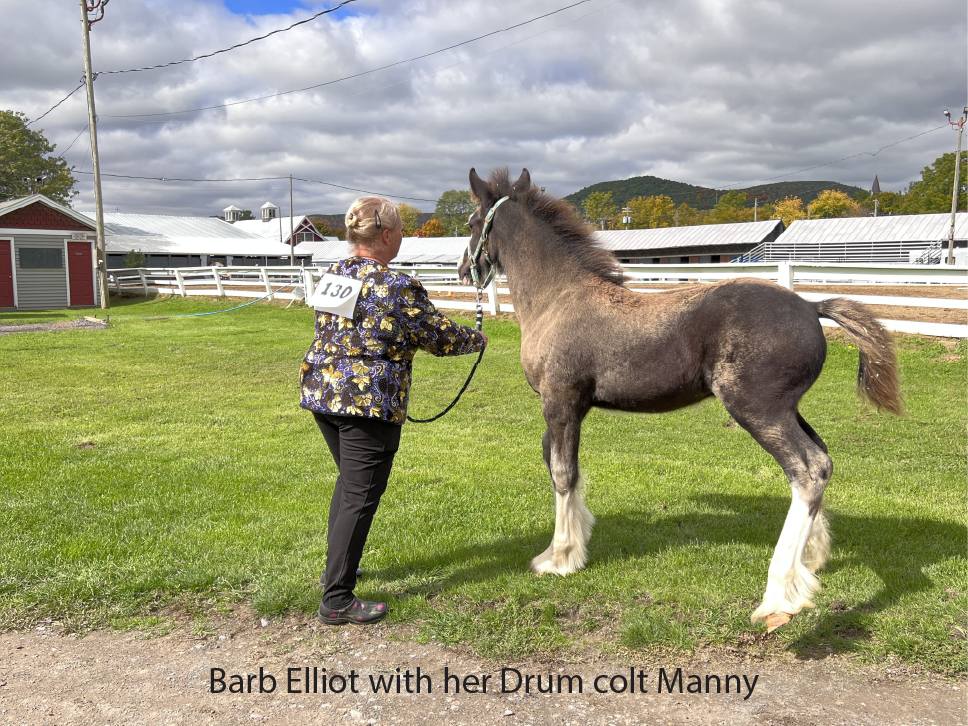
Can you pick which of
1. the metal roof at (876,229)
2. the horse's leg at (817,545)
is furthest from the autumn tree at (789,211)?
the horse's leg at (817,545)

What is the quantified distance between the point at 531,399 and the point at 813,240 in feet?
170

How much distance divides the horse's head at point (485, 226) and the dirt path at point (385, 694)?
2454 mm

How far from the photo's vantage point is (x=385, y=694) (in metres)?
3.02

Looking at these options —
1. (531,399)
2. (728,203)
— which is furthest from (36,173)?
(728,203)

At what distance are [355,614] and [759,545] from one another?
8.51 ft

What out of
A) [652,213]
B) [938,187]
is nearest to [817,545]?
[938,187]

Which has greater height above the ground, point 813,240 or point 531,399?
point 813,240

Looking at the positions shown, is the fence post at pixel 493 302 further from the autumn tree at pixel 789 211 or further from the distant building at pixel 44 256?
the autumn tree at pixel 789 211

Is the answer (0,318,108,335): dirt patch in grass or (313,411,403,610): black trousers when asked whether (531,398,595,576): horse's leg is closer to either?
(313,411,403,610): black trousers

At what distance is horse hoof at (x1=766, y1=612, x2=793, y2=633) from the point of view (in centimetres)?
327

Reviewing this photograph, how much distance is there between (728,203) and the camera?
111 m

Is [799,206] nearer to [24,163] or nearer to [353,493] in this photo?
[24,163]

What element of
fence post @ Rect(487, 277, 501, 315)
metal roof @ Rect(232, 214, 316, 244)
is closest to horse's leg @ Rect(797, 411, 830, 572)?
fence post @ Rect(487, 277, 501, 315)

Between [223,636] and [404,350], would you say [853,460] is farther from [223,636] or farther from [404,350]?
[223,636]
